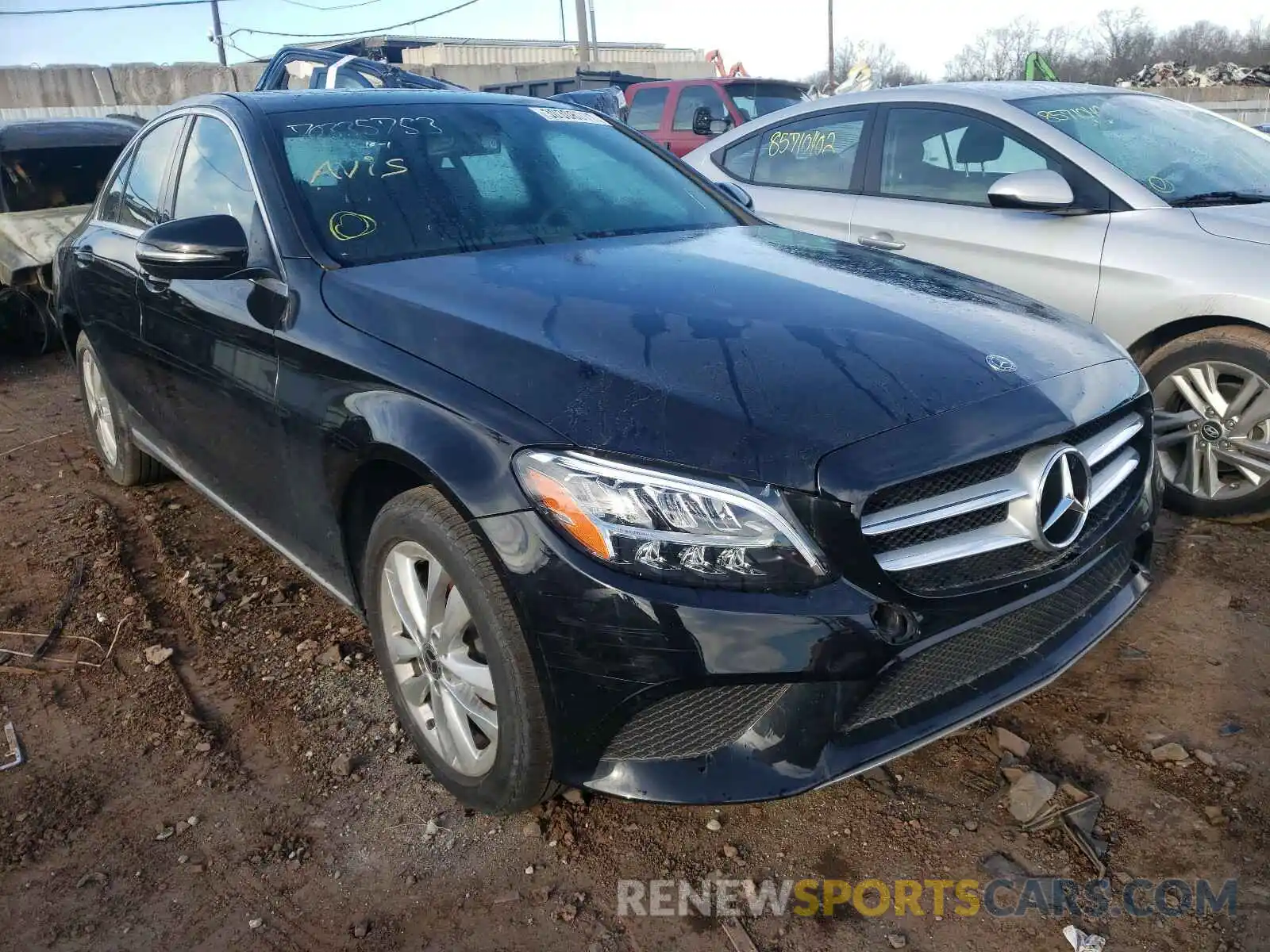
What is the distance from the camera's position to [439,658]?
2367 millimetres

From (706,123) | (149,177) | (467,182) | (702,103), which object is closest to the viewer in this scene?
(467,182)

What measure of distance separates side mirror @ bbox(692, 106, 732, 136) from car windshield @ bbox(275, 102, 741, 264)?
862 centimetres

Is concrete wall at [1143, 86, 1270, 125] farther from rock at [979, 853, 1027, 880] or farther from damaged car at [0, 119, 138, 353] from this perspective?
rock at [979, 853, 1027, 880]

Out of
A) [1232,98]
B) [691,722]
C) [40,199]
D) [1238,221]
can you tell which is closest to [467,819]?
[691,722]

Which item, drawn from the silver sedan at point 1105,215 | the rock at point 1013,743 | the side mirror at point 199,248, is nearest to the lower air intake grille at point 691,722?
the rock at point 1013,743

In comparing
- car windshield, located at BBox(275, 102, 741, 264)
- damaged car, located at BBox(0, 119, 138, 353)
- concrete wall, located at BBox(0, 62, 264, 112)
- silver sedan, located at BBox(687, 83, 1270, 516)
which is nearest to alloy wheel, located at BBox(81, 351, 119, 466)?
car windshield, located at BBox(275, 102, 741, 264)

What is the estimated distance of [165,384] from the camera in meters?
3.50

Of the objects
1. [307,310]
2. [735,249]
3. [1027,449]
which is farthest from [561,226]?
[1027,449]

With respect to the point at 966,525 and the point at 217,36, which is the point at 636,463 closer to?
the point at 966,525

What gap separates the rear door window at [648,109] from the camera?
542 inches

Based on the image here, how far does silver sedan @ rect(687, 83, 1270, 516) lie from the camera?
145 inches

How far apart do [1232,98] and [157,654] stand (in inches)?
972

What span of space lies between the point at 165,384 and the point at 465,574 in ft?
6.40

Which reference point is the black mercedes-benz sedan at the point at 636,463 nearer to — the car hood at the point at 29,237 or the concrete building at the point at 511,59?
the car hood at the point at 29,237
